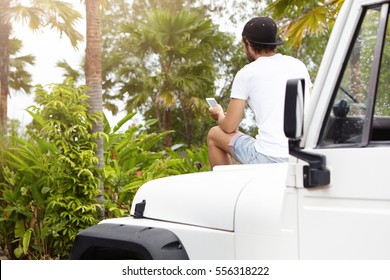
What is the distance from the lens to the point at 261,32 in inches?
161

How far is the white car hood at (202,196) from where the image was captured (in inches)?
108

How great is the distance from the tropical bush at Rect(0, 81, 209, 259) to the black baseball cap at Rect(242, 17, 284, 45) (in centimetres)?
309

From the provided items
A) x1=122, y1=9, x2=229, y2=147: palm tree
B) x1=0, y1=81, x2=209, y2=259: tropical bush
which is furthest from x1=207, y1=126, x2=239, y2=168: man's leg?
x1=122, y1=9, x2=229, y2=147: palm tree

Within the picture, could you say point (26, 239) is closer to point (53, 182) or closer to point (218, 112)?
point (53, 182)

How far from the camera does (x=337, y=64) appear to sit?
236 centimetres

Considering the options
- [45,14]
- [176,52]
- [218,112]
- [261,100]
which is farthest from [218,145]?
[176,52]

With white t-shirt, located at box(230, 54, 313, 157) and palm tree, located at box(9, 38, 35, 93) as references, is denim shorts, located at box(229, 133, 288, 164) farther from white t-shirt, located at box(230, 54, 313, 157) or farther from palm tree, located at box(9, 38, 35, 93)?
palm tree, located at box(9, 38, 35, 93)

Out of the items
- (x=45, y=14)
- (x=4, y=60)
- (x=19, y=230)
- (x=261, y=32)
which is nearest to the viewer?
(x=261, y=32)

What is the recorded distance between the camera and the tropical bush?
7.27 metres

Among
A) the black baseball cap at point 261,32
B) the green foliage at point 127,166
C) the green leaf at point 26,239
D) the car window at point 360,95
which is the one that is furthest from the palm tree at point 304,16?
the car window at point 360,95

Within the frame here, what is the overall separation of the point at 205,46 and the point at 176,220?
23229mm

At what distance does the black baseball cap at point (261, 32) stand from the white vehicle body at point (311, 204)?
1303 millimetres

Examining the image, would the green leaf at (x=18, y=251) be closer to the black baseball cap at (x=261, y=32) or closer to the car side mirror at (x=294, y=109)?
the black baseball cap at (x=261, y=32)

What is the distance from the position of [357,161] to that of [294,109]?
10.2 inches
